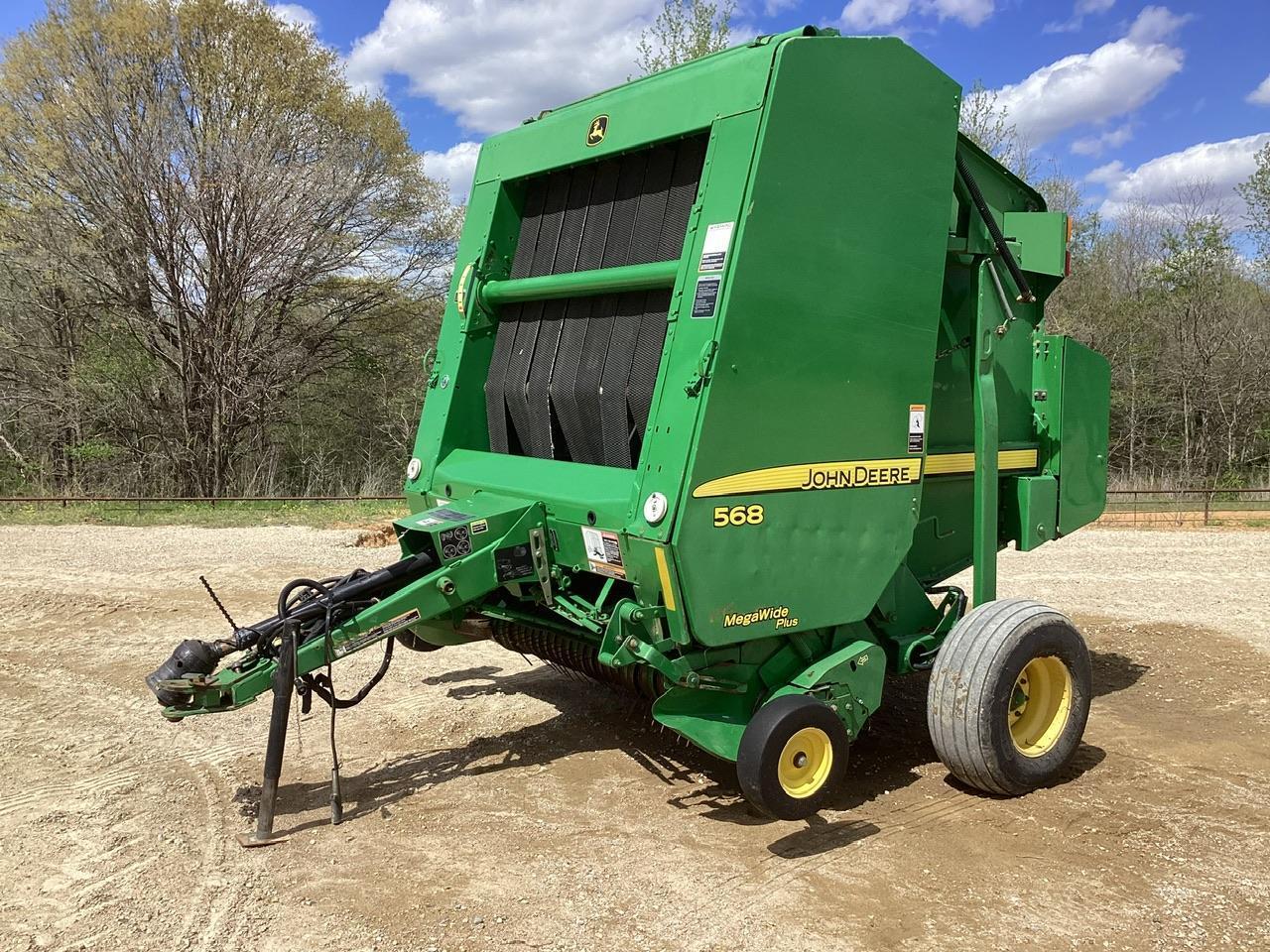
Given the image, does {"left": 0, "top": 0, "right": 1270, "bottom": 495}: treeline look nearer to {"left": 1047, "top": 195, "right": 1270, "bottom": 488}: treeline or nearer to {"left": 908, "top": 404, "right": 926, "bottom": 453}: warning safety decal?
{"left": 1047, "top": 195, "right": 1270, "bottom": 488}: treeline

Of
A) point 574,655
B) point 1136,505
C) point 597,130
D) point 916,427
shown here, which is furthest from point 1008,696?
point 1136,505

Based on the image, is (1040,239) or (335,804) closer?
(335,804)

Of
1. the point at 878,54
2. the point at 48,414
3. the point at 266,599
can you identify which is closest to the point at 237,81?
the point at 48,414

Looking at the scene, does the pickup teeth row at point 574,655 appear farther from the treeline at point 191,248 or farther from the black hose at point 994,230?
the treeline at point 191,248

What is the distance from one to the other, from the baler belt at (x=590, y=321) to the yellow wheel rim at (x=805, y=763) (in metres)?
1.44

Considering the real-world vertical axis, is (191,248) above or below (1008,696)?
above

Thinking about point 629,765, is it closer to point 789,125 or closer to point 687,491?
point 687,491

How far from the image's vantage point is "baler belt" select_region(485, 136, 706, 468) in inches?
180

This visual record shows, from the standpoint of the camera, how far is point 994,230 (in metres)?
5.10

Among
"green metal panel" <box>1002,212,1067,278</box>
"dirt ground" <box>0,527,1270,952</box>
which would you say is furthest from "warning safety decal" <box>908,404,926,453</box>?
"dirt ground" <box>0,527,1270,952</box>

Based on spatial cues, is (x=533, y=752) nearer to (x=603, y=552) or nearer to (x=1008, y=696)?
(x=603, y=552)

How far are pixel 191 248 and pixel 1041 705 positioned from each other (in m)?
16.6

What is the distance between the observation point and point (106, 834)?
13.4 feet

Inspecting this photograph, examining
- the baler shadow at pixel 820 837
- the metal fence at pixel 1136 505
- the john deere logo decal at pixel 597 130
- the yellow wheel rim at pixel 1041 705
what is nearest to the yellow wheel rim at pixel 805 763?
the baler shadow at pixel 820 837
